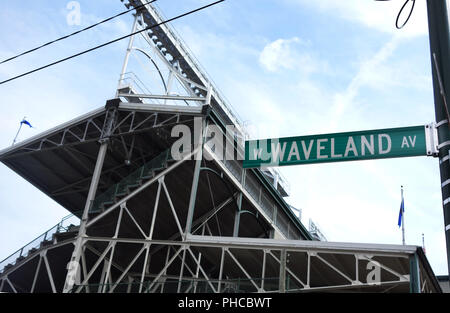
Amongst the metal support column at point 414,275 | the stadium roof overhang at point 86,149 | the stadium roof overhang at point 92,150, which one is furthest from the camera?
the stadium roof overhang at point 86,149

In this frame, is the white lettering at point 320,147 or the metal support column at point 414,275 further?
the metal support column at point 414,275

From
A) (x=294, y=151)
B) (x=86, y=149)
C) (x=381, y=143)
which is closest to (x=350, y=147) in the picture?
(x=381, y=143)

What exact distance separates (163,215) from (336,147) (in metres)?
20.6

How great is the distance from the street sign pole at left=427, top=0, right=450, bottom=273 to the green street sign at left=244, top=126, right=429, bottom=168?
135cm

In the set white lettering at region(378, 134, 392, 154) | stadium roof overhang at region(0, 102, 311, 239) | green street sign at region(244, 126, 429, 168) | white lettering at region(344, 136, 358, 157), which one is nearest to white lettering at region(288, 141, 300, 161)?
green street sign at region(244, 126, 429, 168)

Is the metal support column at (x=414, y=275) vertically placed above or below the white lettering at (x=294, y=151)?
above

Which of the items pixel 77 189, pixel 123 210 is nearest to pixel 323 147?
pixel 123 210

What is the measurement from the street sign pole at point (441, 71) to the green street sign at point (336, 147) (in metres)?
1.35

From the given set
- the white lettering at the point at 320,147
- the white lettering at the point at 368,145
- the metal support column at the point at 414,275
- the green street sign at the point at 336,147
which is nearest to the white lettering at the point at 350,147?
the green street sign at the point at 336,147

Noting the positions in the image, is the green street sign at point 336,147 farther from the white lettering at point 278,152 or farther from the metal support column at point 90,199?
the metal support column at point 90,199

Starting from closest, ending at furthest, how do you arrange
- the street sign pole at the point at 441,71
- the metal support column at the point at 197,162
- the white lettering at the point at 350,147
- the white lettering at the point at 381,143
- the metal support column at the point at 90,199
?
the street sign pole at the point at 441,71
the white lettering at the point at 381,143
the white lettering at the point at 350,147
the metal support column at the point at 90,199
the metal support column at the point at 197,162

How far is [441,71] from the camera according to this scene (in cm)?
673

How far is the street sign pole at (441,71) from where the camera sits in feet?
21.7
